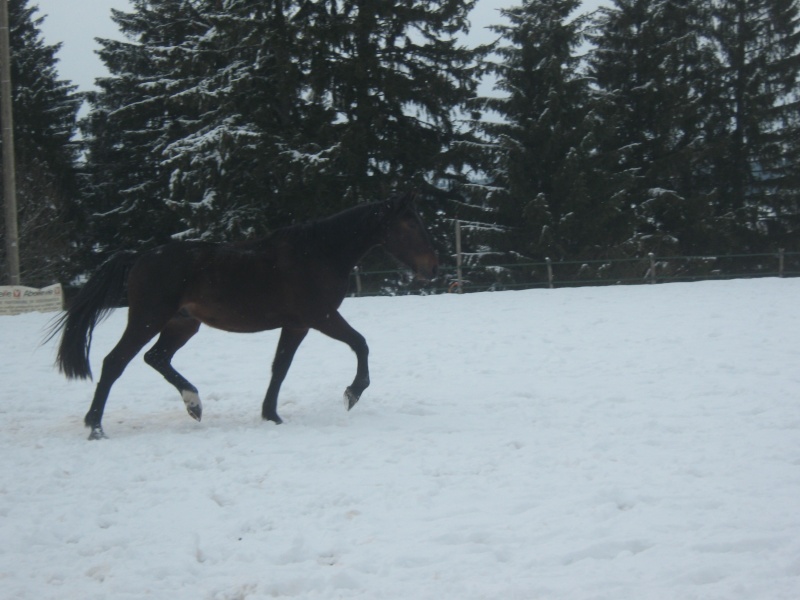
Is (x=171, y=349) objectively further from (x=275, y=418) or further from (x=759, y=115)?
(x=759, y=115)

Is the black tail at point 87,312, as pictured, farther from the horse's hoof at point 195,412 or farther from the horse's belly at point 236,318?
the horse's hoof at point 195,412

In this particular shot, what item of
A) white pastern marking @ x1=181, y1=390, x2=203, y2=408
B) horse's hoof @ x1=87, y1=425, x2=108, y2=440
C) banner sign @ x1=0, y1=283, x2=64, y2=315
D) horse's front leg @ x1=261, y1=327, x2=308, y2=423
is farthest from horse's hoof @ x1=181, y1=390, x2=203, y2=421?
banner sign @ x1=0, y1=283, x2=64, y2=315

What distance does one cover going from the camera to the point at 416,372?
10297 millimetres

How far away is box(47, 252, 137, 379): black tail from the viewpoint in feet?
24.1

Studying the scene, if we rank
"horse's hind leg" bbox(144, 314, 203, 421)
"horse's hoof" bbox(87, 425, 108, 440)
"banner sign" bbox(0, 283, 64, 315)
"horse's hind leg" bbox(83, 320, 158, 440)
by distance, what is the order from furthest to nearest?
"banner sign" bbox(0, 283, 64, 315) → "horse's hind leg" bbox(144, 314, 203, 421) → "horse's hind leg" bbox(83, 320, 158, 440) → "horse's hoof" bbox(87, 425, 108, 440)

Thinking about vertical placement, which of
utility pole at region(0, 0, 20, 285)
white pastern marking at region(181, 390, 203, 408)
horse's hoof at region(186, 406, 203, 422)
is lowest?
horse's hoof at region(186, 406, 203, 422)

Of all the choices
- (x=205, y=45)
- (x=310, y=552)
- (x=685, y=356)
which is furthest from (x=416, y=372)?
(x=205, y=45)

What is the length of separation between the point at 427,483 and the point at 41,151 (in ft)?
102

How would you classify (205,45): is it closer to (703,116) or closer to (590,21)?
(590,21)

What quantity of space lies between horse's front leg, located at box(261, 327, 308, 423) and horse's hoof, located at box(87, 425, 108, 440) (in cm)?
143

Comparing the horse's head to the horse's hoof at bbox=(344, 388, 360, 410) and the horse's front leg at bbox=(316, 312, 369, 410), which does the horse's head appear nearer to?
the horse's front leg at bbox=(316, 312, 369, 410)

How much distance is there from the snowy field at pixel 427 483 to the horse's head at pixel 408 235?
1.48 m

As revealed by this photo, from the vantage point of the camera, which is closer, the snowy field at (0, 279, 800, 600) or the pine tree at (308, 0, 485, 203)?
the snowy field at (0, 279, 800, 600)

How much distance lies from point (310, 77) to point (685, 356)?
62.4ft
